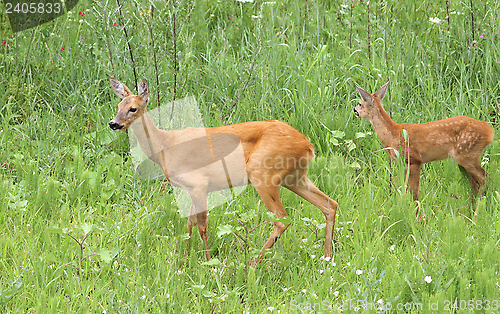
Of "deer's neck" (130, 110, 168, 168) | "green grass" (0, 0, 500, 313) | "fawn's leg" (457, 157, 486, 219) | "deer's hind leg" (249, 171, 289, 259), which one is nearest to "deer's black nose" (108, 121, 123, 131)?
"deer's neck" (130, 110, 168, 168)

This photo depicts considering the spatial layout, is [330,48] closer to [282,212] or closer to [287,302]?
[282,212]

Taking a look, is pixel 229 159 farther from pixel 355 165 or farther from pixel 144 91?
pixel 355 165

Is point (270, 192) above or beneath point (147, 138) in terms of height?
beneath

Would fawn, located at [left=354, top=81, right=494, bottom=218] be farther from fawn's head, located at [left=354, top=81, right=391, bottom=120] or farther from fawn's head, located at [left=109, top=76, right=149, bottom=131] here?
fawn's head, located at [left=109, top=76, right=149, bottom=131]

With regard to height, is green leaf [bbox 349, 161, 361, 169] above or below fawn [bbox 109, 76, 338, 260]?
below

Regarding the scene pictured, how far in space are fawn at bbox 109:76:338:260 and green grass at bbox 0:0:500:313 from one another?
0.18 m

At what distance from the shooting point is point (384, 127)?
501 centimetres

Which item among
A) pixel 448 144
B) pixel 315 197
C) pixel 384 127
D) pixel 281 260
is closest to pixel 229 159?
pixel 315 197

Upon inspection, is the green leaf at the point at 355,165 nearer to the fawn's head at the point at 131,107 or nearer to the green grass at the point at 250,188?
the green grass at the point at 250,188

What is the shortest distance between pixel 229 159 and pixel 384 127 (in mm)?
1536

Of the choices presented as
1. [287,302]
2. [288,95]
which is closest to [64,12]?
[288,95]

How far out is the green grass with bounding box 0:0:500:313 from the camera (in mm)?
3646

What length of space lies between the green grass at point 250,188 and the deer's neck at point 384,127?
238 mm

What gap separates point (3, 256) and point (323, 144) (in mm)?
3133
